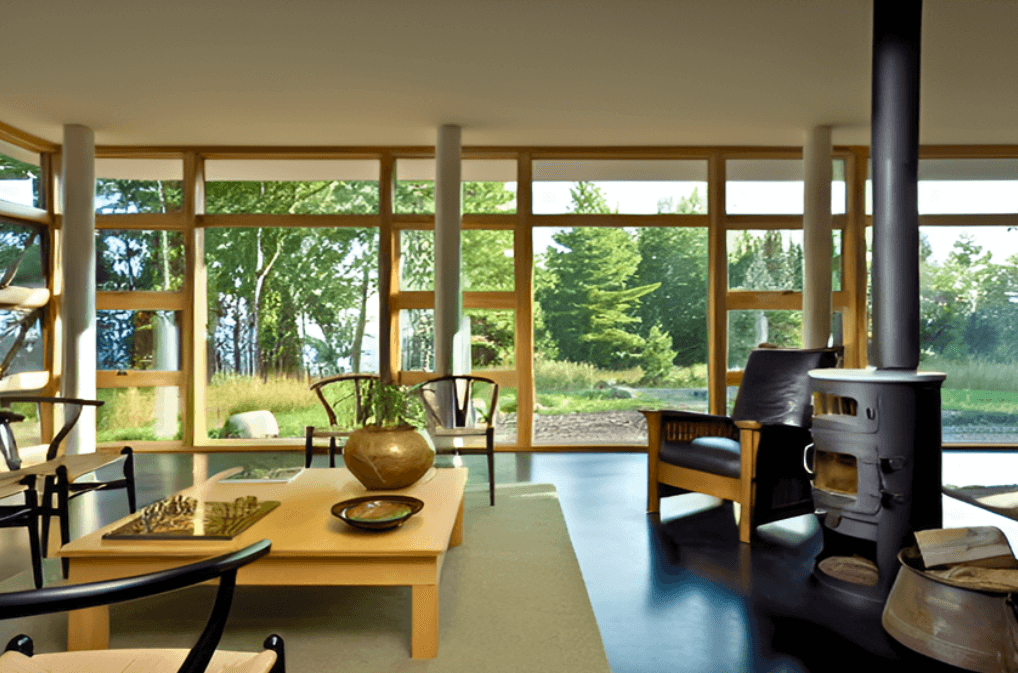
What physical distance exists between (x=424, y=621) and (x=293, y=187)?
16.9 ft

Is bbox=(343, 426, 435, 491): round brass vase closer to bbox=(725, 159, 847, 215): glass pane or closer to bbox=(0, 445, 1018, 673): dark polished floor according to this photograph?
bbox=(0, 445, 1018, 673): dark polished floor

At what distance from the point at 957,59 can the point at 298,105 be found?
4.58 metres

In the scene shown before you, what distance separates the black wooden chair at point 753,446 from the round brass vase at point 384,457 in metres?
1.67

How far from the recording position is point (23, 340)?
6.04 meters

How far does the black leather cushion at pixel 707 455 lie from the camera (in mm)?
3654

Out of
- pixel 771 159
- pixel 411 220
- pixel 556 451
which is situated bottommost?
pixel 556 451

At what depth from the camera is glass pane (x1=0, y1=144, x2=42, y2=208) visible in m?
5.84

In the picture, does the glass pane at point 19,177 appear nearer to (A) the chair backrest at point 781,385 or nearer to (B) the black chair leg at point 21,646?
(B) the black chair leg at point 21,646

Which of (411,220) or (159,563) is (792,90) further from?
(159,563)

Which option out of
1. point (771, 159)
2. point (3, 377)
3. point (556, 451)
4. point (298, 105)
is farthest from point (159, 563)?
point (771, 159)

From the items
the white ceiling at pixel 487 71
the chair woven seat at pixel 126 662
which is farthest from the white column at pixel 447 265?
the chair woven seat at pixel 126 662

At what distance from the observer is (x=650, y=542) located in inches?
137

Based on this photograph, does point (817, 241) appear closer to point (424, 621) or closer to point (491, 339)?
point (491, 339)

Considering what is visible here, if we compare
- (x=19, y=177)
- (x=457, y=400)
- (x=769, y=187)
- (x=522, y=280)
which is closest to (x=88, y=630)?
(x=457, y=400)
